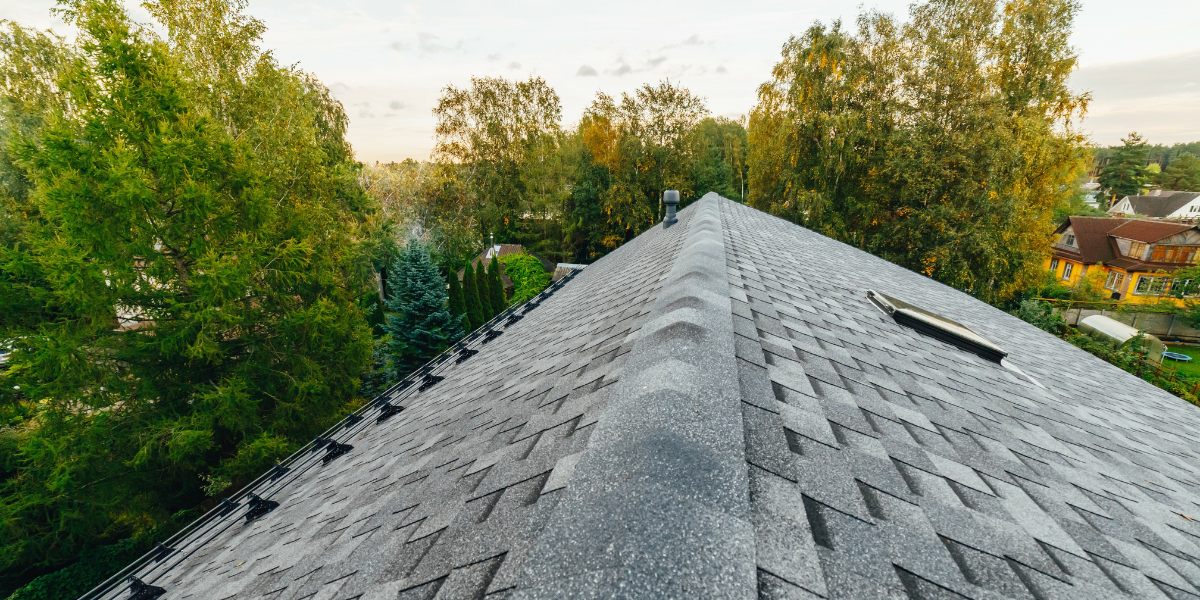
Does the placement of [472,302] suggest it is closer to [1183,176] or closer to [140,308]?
[140,308]

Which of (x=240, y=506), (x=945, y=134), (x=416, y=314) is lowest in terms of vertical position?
(x=416, y=314)

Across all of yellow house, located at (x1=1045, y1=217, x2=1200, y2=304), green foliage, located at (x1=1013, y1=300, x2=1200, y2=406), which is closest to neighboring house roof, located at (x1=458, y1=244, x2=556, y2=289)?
green foliage, located at (x1=1013, y1=300, x2=1200, y2=406)

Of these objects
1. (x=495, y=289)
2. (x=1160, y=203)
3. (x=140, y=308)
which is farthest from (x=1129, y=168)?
(x=140, y=308)

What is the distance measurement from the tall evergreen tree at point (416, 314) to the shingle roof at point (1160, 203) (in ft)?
237

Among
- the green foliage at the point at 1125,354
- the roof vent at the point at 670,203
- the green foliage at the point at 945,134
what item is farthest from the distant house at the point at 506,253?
the green foliage at the point at 1125,354

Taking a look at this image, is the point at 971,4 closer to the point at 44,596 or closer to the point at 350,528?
the point at 350,528

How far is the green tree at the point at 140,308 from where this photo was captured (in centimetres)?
795

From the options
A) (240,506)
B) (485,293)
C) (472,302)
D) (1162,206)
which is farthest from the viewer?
(1162,206)

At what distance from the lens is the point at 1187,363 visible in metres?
20.1

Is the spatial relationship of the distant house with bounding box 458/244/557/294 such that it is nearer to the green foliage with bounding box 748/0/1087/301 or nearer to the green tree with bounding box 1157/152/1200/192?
the green foliage with bounding box 748/0/1087/301

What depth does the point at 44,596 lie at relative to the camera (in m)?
8.31

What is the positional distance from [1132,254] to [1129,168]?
A: 4344 cm

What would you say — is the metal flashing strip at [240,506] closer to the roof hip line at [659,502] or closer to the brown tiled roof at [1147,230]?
the roof hip line at [659,502]

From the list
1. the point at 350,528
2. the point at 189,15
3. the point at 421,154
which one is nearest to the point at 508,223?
the point at 421,154
